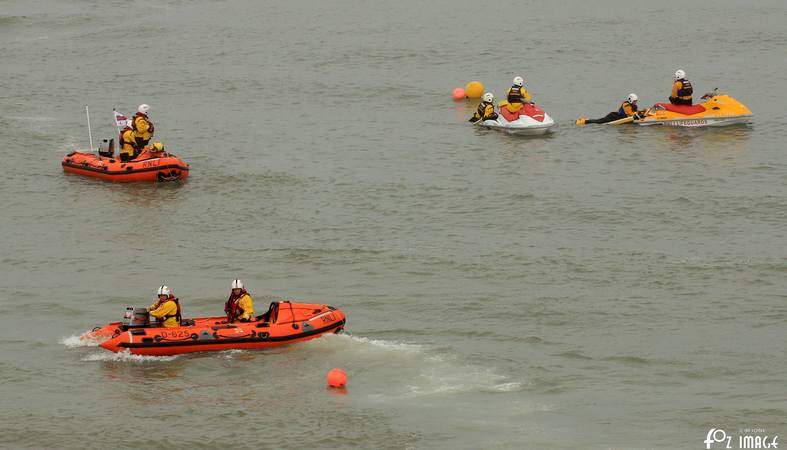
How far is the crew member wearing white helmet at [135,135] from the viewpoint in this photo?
1452 inches

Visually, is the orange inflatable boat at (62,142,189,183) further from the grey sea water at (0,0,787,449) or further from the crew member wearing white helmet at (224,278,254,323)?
→ the crew member wearing white helmet at (224,278,254,323)

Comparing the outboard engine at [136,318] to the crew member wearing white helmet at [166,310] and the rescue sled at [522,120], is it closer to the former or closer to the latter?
the crew member wearing white helmet at [166,310]

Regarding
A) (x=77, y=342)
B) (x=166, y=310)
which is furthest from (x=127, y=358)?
(x=77, y=342)

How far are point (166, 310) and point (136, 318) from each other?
616 millimetres

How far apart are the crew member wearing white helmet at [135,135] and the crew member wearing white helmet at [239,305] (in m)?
12.2

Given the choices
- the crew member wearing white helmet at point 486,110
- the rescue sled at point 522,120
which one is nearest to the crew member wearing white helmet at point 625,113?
the rescue sled at point 522,120

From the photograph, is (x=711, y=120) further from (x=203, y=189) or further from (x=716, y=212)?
(x=203, y=189)

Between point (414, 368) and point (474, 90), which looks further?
point (474, 90)

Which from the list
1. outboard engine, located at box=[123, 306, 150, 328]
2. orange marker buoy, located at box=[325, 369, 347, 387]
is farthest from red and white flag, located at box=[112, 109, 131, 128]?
orange marker buoy, located at box=[325, 369, 347, 387]

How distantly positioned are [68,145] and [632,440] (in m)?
23.7

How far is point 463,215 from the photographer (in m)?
33.1

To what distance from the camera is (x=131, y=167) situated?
36.3 metres

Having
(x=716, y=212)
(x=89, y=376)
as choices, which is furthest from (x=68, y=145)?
(x=716, y=212)

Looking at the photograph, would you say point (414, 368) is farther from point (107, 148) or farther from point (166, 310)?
point (107, 148)
